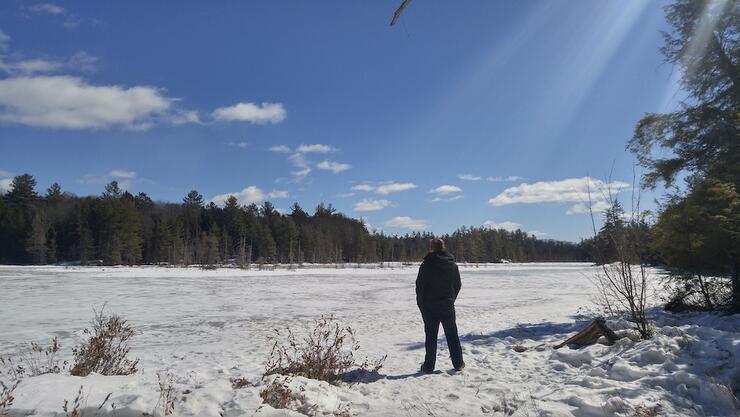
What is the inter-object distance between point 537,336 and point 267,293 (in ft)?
49.9

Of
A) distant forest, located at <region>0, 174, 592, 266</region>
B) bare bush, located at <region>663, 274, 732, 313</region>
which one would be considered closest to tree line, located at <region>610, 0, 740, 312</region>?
bare bush, located at <region>663, 274, 732, 313</region>

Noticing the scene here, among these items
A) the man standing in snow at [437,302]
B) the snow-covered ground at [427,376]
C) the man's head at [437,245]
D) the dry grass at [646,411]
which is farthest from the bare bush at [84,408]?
the dry grass at [646,411]

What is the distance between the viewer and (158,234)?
76.3 metres

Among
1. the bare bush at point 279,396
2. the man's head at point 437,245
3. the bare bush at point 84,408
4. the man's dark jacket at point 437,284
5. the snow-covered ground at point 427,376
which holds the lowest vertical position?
the snow-covered ground at point 427,376

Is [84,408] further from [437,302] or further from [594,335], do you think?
[594,335]

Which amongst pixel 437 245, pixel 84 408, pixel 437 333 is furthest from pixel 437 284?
pixel 84 408

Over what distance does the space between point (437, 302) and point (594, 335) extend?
3114 millimetres

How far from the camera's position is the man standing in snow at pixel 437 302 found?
6891 mm

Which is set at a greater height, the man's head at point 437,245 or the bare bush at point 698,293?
the man's head at point 437,245

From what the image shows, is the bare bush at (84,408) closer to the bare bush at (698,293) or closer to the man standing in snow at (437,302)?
the man standing in snow at (437,302)

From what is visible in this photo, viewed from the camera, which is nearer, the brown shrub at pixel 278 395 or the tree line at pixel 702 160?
the brown shrub at pixel 278 395

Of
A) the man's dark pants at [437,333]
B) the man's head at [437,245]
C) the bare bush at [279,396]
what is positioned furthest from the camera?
the man's head at [437,245]

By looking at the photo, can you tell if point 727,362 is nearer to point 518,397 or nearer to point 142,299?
point 518,397

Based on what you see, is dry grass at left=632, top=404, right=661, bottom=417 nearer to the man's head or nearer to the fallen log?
the fallen log
